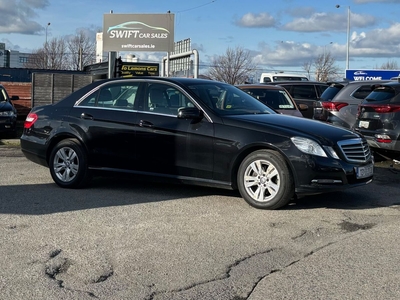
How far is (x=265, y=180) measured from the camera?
6.79 meters

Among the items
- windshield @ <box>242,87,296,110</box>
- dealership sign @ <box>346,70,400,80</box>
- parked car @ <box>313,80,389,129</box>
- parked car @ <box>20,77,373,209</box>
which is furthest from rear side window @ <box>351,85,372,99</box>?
dealership sign @ <box>346,70,400,80</box>

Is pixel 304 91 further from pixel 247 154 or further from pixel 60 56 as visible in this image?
pixel 60 56

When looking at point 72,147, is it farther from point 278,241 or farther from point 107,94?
point 278,241

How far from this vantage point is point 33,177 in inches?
Answer: 353

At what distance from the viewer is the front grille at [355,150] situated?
684cm

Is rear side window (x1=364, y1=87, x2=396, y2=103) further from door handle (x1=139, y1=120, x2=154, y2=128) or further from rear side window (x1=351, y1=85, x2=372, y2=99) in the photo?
door handle (x1=139, y1=120, x2=154, y2=128)

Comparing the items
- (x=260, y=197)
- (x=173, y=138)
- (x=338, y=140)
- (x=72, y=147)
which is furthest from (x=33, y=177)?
(x=338, y=140)

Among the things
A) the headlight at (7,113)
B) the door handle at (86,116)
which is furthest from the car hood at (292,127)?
the headlight at (7,113)

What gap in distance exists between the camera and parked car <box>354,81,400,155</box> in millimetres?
9672

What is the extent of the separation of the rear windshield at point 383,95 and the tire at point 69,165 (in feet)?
17.9

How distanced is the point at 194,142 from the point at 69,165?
2.01 metres

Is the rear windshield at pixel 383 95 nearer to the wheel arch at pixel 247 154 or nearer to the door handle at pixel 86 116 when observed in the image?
the wheel arch at pixel 247 154

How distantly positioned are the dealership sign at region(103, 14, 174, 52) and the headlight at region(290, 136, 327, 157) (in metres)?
23.5

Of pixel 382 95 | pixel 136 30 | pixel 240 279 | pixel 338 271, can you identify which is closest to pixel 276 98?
pixel 382 95
